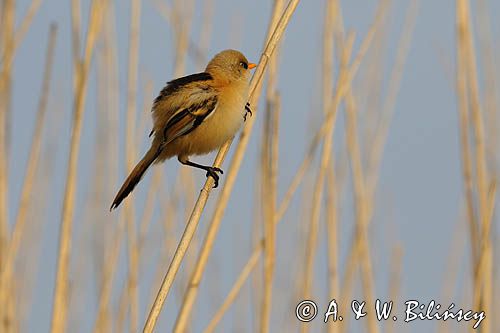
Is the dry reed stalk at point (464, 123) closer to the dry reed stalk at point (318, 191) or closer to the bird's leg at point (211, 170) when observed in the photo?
the dry reed stalk at point (318, 191)

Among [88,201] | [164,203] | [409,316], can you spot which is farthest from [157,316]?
[88,201]

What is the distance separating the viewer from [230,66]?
1.95 m

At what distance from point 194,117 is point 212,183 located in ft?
1.05

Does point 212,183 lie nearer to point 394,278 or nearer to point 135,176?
point 135,176

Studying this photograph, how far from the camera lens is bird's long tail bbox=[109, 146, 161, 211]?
5.41 feet

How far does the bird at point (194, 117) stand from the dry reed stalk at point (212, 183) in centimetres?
6

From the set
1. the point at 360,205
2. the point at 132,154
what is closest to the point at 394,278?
the point at 360,205

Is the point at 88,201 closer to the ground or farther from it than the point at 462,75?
closer to the ground

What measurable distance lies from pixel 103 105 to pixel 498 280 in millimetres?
A: 1413

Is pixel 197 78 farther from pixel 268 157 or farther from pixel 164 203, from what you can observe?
pixel 164 203

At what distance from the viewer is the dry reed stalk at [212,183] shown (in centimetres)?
130

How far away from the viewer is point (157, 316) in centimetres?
131

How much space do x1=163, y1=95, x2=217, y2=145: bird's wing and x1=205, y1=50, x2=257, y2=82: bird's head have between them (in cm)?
13

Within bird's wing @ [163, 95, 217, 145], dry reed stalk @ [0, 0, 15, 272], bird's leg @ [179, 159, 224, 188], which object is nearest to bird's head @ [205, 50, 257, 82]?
bird's wing @ [163, 95, 217, 145]
